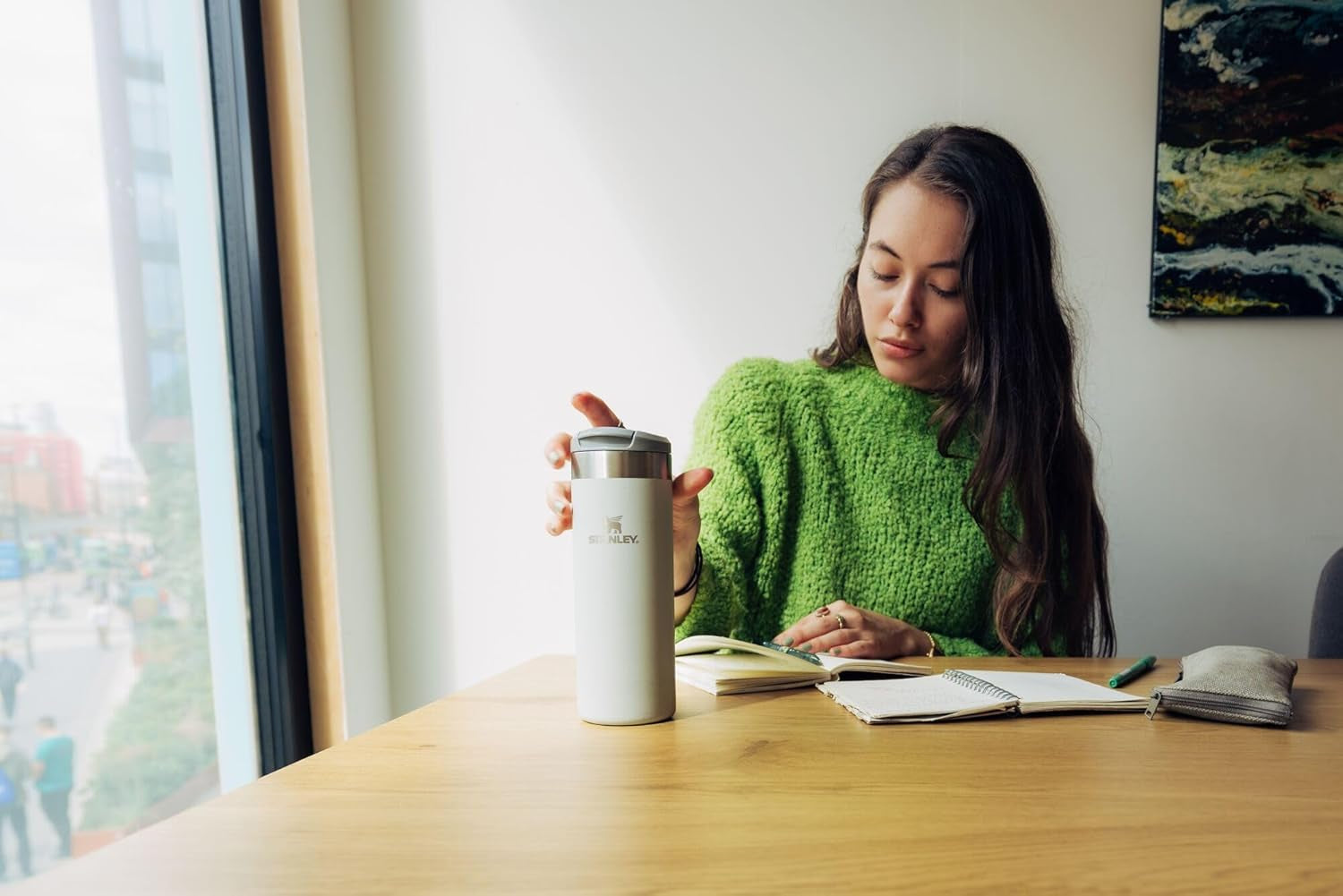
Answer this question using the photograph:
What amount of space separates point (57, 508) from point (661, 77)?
1295 millimetres

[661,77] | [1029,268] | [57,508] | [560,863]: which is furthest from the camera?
[661,77]

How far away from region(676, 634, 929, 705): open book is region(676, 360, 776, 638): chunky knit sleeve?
254 millimetres

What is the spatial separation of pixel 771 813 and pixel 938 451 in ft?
3.05

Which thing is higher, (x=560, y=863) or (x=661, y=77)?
(x=661, y=77)

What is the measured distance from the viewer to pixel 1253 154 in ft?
5.04

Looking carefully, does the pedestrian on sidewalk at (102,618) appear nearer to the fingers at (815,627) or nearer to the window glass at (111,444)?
the window glass at (111,444)

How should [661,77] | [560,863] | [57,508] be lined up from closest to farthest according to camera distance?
[560,863] → [57,508] → [661,77]

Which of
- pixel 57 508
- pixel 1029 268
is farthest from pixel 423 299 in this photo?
pixel 1029 268

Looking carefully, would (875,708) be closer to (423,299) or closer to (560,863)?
(560,863)

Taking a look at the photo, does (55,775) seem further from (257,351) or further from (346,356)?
(346,356)

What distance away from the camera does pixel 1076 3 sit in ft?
5.15

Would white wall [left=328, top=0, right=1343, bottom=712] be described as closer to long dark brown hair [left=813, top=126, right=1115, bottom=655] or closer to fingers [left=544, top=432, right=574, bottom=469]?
long dark brown hair [left=813, top=126, right=1115, bottom=655]

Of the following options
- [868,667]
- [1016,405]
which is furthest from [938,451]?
[868,667]

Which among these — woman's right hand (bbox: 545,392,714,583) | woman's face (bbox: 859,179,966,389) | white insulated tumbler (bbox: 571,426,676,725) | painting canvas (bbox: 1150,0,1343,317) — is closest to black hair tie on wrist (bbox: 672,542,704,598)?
woman's right hand (bbox: 545,392,714,583)
